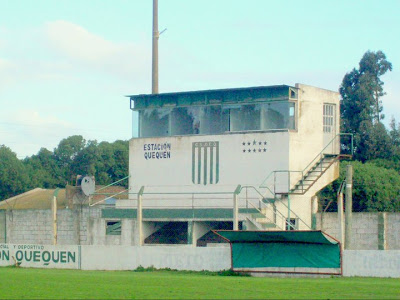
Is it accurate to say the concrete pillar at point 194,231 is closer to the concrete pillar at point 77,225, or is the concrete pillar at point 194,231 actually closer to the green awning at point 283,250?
the concrete pillar at point 77,225

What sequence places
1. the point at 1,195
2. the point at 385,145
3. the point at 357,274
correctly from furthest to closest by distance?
the point at 1,195
the point at 385,145
the point at 357,274

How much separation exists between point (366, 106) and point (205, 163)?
26776 millimetres


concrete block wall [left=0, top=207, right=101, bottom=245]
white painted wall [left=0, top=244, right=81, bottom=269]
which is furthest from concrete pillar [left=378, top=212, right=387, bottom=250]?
concrete block wall [left=0, top=207, right=101, bottom=245]

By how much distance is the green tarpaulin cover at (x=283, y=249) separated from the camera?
93.2ft

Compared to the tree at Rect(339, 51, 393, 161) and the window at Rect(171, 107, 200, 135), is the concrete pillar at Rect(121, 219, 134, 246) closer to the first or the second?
the window at Rect(171, 107, 200, 135)

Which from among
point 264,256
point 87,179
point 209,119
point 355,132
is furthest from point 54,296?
point 355,132

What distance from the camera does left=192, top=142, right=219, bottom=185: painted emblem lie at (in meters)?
39.3

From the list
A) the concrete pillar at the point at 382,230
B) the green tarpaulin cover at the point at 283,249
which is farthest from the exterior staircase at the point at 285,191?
the green tarpaulin cover at the point at 283,249

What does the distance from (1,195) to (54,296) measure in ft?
243

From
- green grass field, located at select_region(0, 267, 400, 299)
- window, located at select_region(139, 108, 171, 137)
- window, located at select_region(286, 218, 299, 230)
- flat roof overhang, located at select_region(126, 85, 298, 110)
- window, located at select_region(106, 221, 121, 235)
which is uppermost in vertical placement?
flat roof overhang, located at select_region(126, 85, 298, 110)

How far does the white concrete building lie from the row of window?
1.9 inches

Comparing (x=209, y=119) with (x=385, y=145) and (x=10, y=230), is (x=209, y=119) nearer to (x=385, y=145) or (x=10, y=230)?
(x=10, y=230)

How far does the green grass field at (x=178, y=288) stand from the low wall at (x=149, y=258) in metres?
1.18

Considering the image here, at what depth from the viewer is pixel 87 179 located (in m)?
46.2
